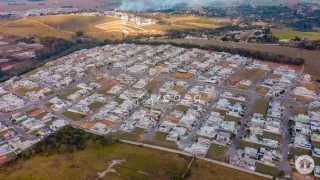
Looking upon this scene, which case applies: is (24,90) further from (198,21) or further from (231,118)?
(198,21)

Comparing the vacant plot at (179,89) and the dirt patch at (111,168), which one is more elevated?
the vacant plot at (179,89)

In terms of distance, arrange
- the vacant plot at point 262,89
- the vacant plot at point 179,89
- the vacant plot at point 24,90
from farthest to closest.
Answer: the vacant plot at point 24,90, the vacant plot at point 179,89, the vacant plot at point 262,89

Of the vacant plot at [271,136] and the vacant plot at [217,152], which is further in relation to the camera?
the vacant plot at [271,136]

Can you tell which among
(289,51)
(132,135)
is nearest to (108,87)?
(132,135)

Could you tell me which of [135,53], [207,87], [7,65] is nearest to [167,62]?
[135,53]

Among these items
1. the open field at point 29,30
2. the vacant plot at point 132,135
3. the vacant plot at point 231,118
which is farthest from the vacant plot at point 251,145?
the open field at point 29,30

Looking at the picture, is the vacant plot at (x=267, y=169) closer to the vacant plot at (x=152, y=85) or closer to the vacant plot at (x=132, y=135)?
the vacant plot at (x=132, y=135)
